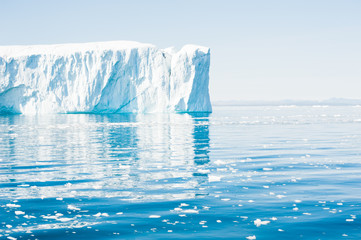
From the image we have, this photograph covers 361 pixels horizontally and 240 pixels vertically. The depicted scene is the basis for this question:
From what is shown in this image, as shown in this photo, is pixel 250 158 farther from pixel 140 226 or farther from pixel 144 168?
pixel 140 226

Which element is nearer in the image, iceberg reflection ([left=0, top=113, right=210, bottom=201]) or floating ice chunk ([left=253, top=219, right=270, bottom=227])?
floating ice chunk ([left=253, top=219, right=270, bottom=227])

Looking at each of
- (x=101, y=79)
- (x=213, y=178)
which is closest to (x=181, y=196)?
(x=213, y=178)

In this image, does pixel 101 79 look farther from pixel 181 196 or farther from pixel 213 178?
pixel 181 196

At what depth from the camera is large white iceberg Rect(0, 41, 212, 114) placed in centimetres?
5497

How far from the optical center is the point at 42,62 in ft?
181

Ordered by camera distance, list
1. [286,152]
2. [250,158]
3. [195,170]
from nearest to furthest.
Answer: [195,170] < [250,158] < [286,152]

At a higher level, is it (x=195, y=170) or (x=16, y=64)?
(x=16, y=64)

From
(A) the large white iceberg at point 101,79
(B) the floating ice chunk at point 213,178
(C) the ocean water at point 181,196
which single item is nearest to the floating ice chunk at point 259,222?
(C) the ocean water at point 181,196

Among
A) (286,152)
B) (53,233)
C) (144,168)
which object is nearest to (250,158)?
(286,152)

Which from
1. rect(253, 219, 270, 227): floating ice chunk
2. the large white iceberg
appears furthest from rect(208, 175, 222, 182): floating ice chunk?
the large white iceberg

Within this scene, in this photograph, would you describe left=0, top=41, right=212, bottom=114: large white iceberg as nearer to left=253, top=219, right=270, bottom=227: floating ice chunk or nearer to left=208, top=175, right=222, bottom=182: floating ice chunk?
left=208, top=175, right=222, bottom=182: floating ice chunk

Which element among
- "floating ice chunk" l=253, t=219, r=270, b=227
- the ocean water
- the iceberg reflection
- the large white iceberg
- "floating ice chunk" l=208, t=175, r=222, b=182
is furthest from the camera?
the large white iceberg

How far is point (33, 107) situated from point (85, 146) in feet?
137

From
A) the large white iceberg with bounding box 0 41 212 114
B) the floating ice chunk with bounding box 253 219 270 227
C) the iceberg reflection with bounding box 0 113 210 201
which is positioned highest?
the large white iceberg with bounding box 0 41 212 114
